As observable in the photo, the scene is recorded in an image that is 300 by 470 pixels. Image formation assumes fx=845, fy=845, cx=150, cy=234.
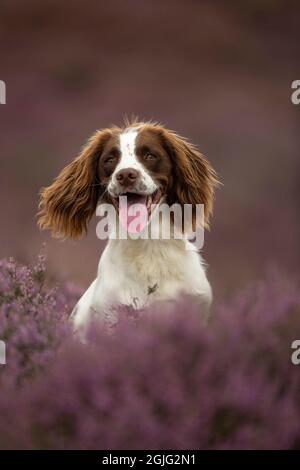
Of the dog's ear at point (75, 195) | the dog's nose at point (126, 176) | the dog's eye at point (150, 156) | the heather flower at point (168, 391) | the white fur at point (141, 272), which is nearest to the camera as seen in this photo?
the heather flower at point (168, 391)

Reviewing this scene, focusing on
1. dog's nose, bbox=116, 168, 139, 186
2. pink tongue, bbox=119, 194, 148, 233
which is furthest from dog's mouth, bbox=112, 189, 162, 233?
dog's nose, bbox=116, 168, 139, 186

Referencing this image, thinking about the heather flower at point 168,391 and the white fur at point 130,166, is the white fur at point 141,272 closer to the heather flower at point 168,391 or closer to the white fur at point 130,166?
the white fur at point 130,166

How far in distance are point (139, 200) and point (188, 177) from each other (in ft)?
1.79

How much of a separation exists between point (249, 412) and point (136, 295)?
1.77 meters

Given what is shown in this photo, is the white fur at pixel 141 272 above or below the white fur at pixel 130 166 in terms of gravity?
below

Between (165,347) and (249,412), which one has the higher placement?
(165,347)

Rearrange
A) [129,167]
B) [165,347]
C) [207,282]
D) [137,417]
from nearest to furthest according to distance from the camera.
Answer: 1. [137,417]
2. [165,347]
3. [129,167]
4. [207,282]

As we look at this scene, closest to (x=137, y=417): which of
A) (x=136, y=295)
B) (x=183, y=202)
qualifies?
(x=136, y=295)

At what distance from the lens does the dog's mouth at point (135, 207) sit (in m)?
4.84

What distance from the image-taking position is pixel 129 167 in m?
4.74

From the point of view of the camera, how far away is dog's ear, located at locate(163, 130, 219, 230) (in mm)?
5230

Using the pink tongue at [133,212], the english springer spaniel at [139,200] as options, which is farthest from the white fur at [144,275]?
the pink tongue at [133,212]

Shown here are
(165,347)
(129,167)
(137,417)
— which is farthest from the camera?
(129,167)
